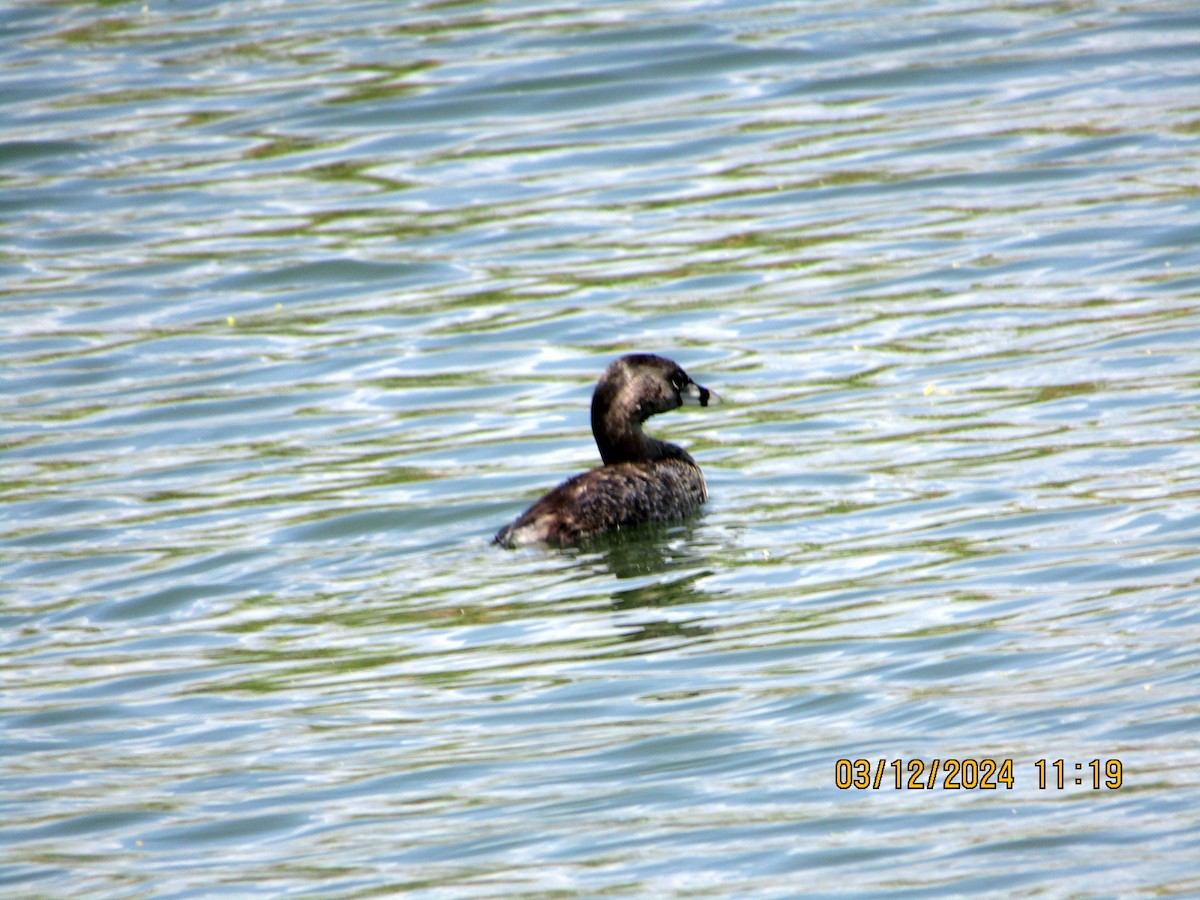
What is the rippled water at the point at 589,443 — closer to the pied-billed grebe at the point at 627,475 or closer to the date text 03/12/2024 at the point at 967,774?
the date text 03/12/2024 at the point at 967,774

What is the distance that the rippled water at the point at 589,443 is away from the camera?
6461mm

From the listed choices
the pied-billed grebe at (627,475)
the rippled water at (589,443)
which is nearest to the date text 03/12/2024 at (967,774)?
the rippled water at (589,443)

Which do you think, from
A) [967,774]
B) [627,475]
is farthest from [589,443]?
[967,774]

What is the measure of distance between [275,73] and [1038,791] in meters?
16.3

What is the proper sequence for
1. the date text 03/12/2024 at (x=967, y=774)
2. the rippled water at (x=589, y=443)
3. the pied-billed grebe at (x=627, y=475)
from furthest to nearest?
the pied-billed grebe at (x=627, y=475) → the rippled water at (x=589, y=443) → the date text 03/12/2024 at (x=967, y=774)

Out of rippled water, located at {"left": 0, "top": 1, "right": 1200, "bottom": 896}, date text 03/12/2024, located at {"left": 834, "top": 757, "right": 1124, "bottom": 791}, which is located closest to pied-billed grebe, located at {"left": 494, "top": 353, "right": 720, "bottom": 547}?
rippled water, located at {"left": 0, "top": 1, "right": 1200, "bottom": 896}

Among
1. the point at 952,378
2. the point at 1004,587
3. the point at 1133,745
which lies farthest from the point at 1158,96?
the point at 1133,745

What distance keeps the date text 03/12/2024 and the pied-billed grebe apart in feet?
11.3

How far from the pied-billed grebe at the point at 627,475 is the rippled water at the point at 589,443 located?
7.1 inches

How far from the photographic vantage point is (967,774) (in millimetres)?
6305

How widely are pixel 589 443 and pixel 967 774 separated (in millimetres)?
5893

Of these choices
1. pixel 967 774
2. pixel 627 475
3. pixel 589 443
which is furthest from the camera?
pixel 589 443

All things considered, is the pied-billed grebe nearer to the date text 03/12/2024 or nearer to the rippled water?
the rippled water

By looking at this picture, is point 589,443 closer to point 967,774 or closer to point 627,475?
point 627,475
